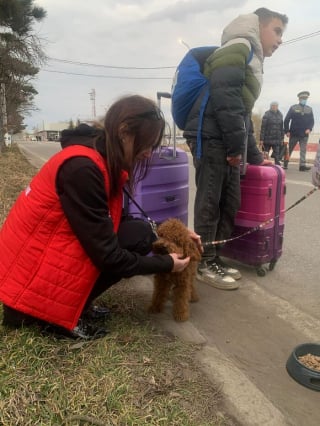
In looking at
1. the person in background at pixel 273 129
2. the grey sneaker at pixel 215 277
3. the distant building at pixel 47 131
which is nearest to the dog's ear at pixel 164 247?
the grey sneaker at pixel 215 277

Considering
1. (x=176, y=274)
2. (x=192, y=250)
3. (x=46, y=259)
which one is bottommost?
(x=176, y=274)

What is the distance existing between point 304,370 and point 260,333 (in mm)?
520

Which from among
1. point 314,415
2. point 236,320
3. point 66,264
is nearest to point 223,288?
point 236,320

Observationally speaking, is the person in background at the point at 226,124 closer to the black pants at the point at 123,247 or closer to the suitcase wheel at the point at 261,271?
the suitcase wheel at the point at 261,271

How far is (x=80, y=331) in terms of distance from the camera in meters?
2.11

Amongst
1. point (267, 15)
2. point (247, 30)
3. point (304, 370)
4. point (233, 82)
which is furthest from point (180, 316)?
point (267, 15)

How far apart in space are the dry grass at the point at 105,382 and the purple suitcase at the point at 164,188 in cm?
117

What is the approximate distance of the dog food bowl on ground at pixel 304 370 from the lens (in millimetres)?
1955

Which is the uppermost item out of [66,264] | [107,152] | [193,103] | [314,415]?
[193,103]

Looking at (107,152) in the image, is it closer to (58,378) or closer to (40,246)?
(40,246)

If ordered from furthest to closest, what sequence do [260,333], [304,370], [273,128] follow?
[273,128] < [260,333] < [304,370]

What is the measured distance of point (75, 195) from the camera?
1.78 metres

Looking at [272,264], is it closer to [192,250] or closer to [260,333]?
[260,333]

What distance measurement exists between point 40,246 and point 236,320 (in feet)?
4.76
